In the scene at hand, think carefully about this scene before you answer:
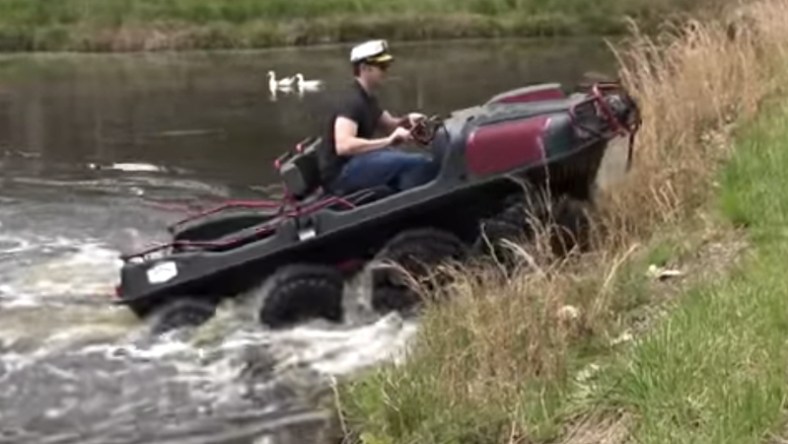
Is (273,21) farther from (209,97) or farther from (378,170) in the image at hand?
(378,170)

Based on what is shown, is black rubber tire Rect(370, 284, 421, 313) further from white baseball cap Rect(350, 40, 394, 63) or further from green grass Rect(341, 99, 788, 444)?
green grass Rect(341, 99, 788, 444)

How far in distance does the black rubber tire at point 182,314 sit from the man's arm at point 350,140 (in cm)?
119

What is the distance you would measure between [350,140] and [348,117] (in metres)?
0.17

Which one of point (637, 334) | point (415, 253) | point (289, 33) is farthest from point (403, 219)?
point (289, 33)

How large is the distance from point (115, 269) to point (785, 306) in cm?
→ 640

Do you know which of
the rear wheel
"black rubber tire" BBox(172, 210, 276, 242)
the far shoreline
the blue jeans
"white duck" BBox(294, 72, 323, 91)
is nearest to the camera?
the rear wheel

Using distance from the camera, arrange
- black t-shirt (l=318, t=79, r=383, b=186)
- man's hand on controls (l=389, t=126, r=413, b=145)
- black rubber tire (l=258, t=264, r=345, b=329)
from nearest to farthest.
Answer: black rubber tire (l=258, t=264, r=345, b=329), man's hand on controls (l=389, t=126, r=413, b=145), black t-shirt (l=318, t=79, r=383, b=186)

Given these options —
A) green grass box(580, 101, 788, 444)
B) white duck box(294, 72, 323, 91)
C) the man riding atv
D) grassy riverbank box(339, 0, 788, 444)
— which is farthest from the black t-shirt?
white duck box(294, 72, 323, 91)

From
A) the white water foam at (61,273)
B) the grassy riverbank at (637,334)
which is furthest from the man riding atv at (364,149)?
the white water foam at (61,273)

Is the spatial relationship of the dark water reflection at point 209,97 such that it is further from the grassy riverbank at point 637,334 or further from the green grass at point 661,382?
the green grass at point 661,382

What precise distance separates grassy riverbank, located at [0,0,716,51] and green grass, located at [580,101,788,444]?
26.1m

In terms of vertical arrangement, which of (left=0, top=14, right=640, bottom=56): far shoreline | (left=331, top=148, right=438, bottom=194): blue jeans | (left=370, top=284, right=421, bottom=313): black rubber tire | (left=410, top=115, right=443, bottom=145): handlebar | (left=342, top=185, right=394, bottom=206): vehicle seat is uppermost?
(left=410, top=115, right=443, bottom=145): handlebar

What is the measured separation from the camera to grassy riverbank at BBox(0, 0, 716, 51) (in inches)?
1233

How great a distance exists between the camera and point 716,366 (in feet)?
14.7
